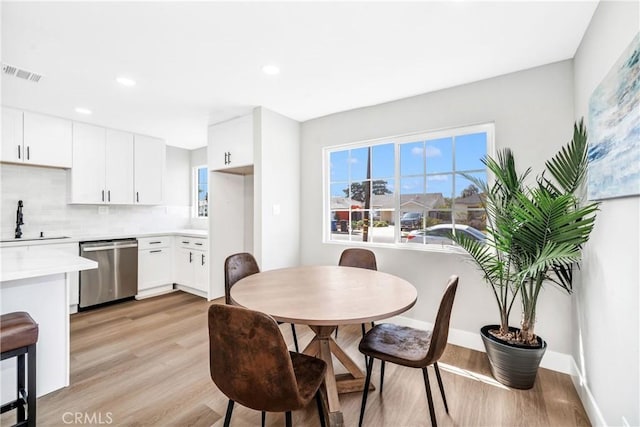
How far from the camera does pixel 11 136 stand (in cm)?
314

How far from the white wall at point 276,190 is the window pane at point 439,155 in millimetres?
1639

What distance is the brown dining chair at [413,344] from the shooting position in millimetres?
1454

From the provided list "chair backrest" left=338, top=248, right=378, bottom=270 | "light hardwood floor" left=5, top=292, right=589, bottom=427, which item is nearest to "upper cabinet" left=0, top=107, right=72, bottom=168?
"light hardwood floor" left=5, top=292, right=589, bottom=427

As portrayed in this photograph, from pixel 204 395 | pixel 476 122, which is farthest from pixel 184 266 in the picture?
pixel 476 122

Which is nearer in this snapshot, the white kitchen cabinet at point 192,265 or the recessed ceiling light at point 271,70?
the recessed ceiling light at point 271,70

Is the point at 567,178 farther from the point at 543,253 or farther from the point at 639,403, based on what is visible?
the point at 639,403

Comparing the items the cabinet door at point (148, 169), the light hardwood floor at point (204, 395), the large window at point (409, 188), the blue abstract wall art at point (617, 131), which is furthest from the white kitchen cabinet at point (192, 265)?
the blue abstract wall art at point (617, 131)

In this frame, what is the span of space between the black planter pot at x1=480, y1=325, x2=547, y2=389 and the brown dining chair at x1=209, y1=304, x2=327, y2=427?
5.08 ft

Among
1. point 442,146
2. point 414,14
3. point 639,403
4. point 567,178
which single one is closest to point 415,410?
point 639,403

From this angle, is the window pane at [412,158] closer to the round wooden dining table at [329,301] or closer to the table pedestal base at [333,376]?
the round wooden dining table at [329,301]

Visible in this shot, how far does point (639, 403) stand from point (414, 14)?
2186 mm

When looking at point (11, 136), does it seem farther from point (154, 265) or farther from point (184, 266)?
point (184, 266)

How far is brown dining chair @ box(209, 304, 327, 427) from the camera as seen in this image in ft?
3.62

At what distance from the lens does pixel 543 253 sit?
67.1 inches
